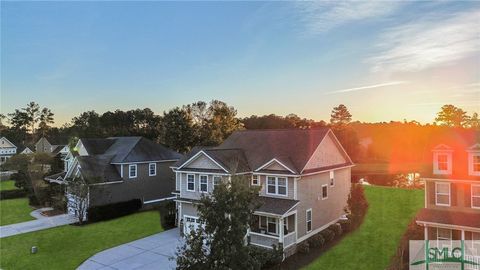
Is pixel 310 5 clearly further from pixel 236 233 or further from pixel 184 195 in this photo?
pixel 184 195

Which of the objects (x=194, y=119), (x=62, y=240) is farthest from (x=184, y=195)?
(x=194, y=119)

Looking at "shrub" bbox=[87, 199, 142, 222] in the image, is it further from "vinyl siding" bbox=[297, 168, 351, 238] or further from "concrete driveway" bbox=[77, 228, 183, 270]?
"vinyl siding" bbox=[297, 168, 351, 238]

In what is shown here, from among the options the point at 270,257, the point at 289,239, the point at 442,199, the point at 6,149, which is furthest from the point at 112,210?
the point at 6,149

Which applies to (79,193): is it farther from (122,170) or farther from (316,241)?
(316,241)

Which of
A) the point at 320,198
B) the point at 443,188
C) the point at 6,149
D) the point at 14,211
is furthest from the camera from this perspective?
the point at 6,149

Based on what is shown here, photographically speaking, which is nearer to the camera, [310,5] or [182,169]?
[310,5]

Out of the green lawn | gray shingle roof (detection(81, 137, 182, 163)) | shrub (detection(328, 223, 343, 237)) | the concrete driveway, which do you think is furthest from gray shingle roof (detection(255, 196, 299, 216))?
gray shingle roof (detection(81, 137, 182, 163))

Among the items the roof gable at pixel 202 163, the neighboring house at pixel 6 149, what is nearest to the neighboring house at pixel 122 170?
the roof gable at pixel 202 163
